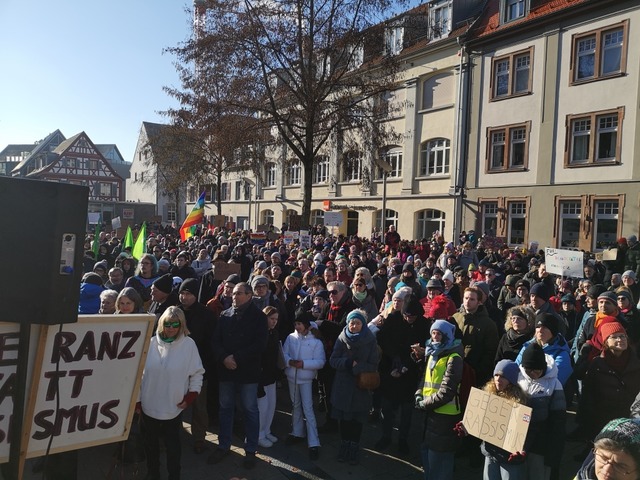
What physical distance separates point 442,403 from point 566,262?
20.8 ft

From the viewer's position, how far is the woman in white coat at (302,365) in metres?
5.14

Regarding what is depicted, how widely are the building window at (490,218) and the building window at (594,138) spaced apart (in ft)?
11.7

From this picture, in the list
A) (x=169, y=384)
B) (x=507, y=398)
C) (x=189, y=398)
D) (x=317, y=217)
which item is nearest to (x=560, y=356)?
(x=507, y=398)

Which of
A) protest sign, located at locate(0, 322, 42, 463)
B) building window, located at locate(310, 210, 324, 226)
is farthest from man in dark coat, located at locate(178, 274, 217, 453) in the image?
building window, located at locate(310, 210, 324, 226)

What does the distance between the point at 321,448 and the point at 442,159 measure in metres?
19.8

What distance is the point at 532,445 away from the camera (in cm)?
356

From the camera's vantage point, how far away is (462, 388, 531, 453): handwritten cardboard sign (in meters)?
3.34

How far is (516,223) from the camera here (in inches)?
790

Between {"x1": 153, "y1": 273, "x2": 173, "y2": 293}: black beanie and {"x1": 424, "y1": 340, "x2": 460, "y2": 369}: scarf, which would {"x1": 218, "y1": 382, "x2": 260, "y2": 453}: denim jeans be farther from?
{"x1": 424, "y1": 340, "x2": 460, "y2": 369}: scarf

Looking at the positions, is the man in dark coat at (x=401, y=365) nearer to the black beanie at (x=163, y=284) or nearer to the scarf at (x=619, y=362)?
the scarf at (x=619, y=362)

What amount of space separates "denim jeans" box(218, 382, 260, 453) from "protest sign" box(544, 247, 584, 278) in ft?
22.4

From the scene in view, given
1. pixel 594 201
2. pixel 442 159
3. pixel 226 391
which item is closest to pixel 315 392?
pixel 226 391

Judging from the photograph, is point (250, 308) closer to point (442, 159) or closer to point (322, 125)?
point (322, 125)

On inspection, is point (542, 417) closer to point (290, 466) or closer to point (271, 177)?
point (290, 466)
